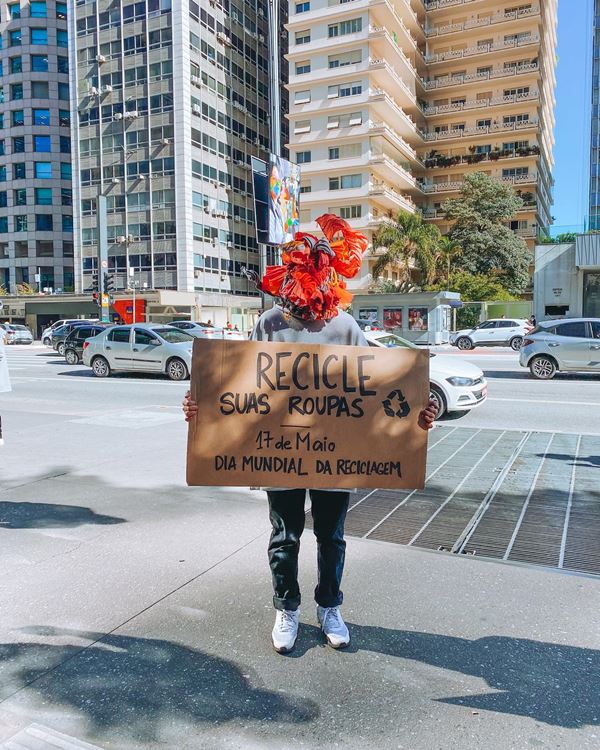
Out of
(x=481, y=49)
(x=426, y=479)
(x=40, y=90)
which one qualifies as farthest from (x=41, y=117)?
(x=426, y=479)

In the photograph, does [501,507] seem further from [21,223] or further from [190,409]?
[21,223]

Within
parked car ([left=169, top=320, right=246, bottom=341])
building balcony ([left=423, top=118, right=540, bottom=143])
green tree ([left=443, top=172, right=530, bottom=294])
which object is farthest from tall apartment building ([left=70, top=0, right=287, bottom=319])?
parked car ([left=169, top=320, right=246, bottom=341])

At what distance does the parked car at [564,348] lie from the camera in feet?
50.7

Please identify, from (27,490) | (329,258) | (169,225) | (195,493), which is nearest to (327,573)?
(329,258)

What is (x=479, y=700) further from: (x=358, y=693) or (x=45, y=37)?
(x=45, y=37)

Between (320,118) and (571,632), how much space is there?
56602mm

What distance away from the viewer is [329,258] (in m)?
3.04

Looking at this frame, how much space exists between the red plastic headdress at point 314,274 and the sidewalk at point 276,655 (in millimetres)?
1672

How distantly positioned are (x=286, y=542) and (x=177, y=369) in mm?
14564

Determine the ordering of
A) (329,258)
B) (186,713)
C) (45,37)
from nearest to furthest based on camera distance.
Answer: (186,713), (329,258), (45,37)

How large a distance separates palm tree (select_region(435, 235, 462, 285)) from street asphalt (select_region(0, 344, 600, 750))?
1862 inches

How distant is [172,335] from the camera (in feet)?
59.6

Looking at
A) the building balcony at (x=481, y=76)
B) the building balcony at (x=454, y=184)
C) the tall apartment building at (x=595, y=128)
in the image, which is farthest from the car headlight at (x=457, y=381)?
the tall apartment building at (x=595, y=128)

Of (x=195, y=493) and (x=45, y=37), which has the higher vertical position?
(x=45, y=37)
